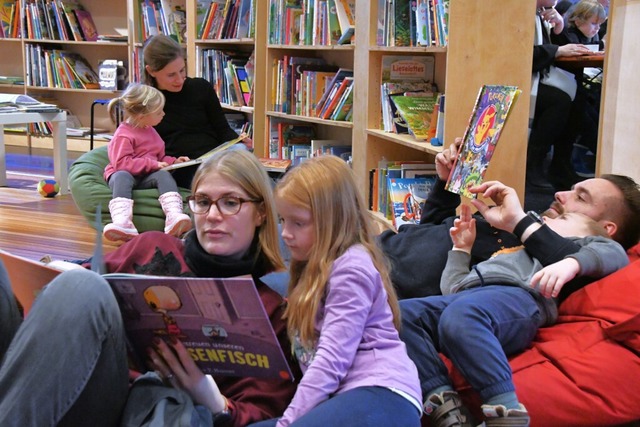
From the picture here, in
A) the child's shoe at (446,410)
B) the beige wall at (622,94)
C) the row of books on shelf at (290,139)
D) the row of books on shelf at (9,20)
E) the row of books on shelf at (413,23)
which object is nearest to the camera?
the child's shoe at (446,410)

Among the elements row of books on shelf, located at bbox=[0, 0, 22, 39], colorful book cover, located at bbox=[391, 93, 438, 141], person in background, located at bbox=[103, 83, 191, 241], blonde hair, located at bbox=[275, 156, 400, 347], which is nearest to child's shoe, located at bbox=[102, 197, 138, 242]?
person in background, located at bbox=[103, 83, 191, 241]

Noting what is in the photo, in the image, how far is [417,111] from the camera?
3.56 metres

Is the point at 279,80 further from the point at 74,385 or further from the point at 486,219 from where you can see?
the point at 74,385

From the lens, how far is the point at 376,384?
1.49 metres

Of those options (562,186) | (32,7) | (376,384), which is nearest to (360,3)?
(562,186)

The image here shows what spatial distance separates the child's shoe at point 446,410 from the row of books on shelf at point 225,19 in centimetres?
358

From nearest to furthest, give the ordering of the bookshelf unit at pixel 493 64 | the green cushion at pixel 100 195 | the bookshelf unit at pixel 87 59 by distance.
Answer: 1. the bookshelf unit at pixel 493 64
2. the green cushion at pixel 100 195
3. the bookshelf unit at pixel 87 59

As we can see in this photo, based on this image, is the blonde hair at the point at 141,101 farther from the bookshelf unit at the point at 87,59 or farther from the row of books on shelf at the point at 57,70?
the row of books on shelf at the point at 57,70

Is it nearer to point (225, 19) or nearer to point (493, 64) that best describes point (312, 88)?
point (225, 19)

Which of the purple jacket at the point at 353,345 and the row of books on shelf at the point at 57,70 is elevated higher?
the row of books on shelf at the point at 57,70

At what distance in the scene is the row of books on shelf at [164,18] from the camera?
6250mm

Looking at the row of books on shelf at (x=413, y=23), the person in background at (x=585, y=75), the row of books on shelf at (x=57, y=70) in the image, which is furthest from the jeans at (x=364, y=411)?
the row of books on shelf at (x=57, y=70)

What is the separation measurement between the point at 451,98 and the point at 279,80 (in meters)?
1.99

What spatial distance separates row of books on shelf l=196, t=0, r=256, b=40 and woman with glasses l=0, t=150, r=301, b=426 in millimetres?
3443
